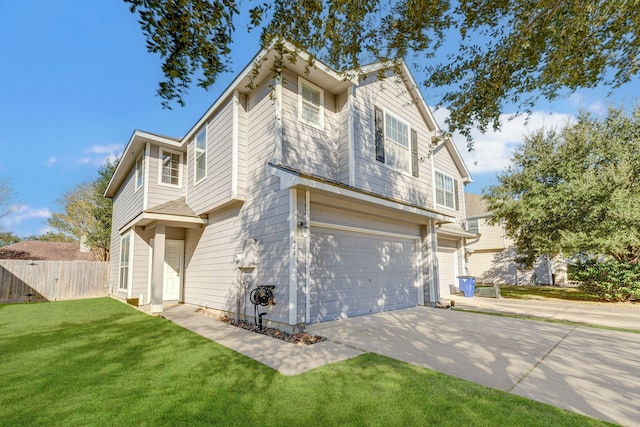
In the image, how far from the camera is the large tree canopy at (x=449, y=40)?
3.15m

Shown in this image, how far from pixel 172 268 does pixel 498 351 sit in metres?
10.1

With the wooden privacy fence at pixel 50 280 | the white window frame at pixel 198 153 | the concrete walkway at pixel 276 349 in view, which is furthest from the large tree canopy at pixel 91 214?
the concrete walkway at pixel 276 349

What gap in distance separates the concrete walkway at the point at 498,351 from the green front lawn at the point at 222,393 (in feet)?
1.20

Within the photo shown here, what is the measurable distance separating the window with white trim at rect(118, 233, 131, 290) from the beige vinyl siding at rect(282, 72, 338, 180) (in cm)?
803

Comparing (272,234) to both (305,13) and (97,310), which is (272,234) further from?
(97,310)

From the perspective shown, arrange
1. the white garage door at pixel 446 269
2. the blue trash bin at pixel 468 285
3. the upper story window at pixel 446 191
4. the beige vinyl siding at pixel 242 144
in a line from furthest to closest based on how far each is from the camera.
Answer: the upper story window at pixel 446 191 → the white garage door at pixel 446 269 → the blue trash bin at pixel 468 285 → the beige vinyl siding at pixel 242 144

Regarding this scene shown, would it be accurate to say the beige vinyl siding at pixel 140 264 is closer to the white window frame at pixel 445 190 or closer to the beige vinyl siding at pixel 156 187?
the beige vinyl siding at pixel 156 187

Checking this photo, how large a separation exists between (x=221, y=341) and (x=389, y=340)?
312cm

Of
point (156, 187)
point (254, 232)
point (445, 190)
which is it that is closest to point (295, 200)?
point (254, 232)

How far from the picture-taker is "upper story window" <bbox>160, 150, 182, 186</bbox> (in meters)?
10.9

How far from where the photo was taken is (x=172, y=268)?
10938mm

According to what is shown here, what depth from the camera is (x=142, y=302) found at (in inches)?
411

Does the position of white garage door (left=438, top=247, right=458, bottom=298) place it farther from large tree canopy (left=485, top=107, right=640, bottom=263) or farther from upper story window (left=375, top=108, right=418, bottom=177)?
upper story window (left=375, top=108, right=418, bottom=177)

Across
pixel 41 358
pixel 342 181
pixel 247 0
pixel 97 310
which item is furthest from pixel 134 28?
pixel 97 310
